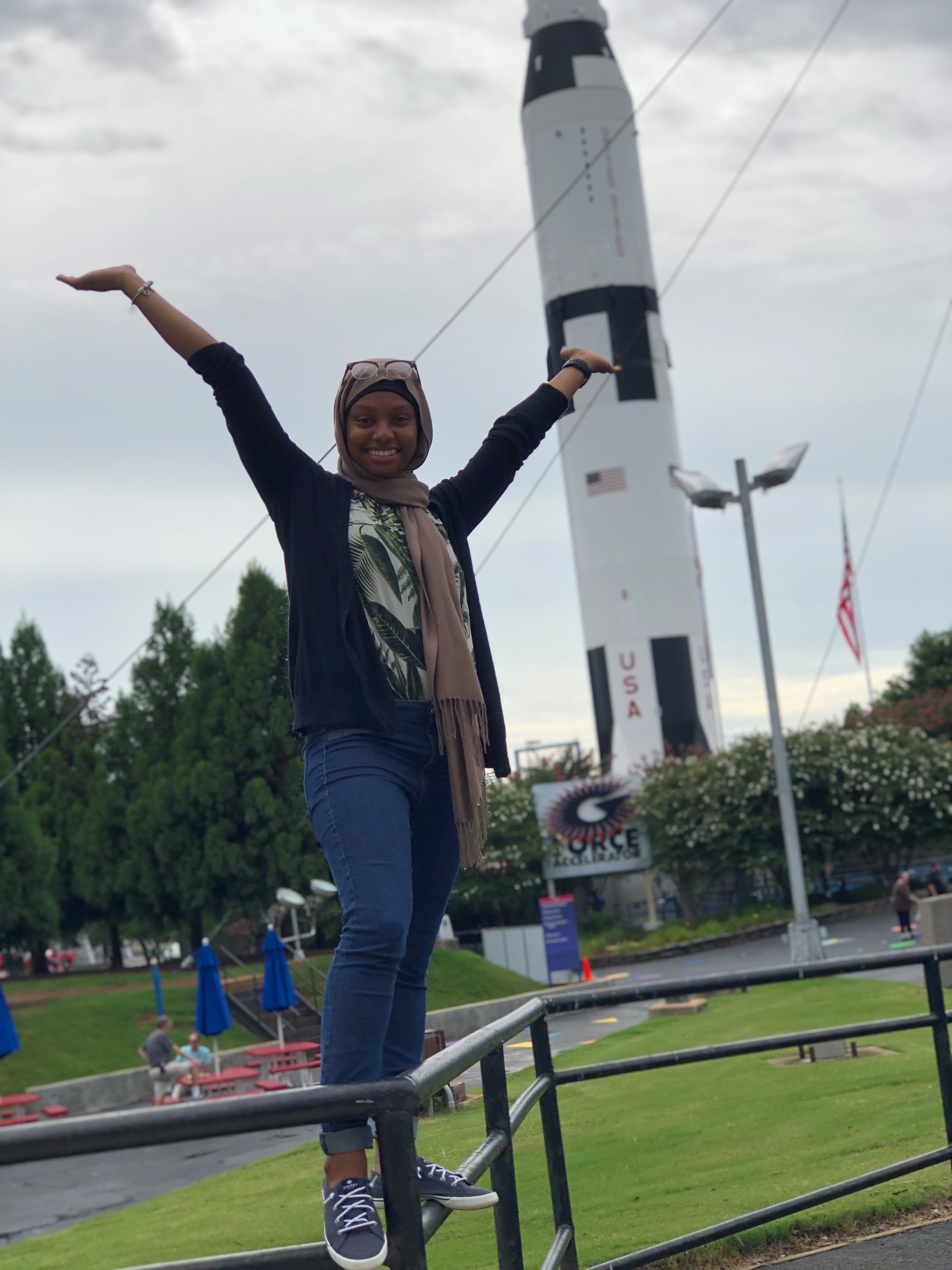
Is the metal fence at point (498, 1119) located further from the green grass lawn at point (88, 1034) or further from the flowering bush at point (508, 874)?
the flowering bush at point (508, 874)

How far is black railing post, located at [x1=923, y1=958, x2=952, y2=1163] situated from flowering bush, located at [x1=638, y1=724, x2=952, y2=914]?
3018 cm

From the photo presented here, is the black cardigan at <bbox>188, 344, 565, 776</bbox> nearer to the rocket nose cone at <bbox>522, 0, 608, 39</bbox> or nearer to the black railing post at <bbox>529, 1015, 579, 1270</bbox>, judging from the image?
the black railing post at <bbox>529, 1015, 579, 1270</bbox>

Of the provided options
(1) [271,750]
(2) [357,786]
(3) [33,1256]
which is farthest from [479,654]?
(1) [271,750]

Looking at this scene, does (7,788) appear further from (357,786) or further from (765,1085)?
(357,786)

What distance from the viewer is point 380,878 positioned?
2365 mm

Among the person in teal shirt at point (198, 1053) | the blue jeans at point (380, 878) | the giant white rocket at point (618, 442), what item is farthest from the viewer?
the giant white rocket at point (618, 442)

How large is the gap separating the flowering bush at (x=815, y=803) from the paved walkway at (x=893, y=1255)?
101ft

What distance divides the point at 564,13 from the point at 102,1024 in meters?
32.2

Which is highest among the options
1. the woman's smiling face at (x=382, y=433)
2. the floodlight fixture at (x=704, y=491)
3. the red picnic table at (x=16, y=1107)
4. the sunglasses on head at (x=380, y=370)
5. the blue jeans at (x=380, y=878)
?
the floodlight fixture at (x=704, y=491)

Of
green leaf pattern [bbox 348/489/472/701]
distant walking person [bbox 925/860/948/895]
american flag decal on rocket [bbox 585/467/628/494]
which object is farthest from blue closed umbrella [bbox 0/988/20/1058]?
american flag decal on rocket [bbox 585/467/628/494]

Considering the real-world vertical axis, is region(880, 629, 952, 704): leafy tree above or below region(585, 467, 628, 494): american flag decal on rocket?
below

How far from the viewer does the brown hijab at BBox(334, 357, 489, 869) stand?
2553 mm

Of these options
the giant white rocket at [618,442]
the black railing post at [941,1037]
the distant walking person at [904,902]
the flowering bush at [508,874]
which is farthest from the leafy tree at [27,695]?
the black railing post at [941,1037]

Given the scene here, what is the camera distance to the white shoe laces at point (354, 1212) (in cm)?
193
